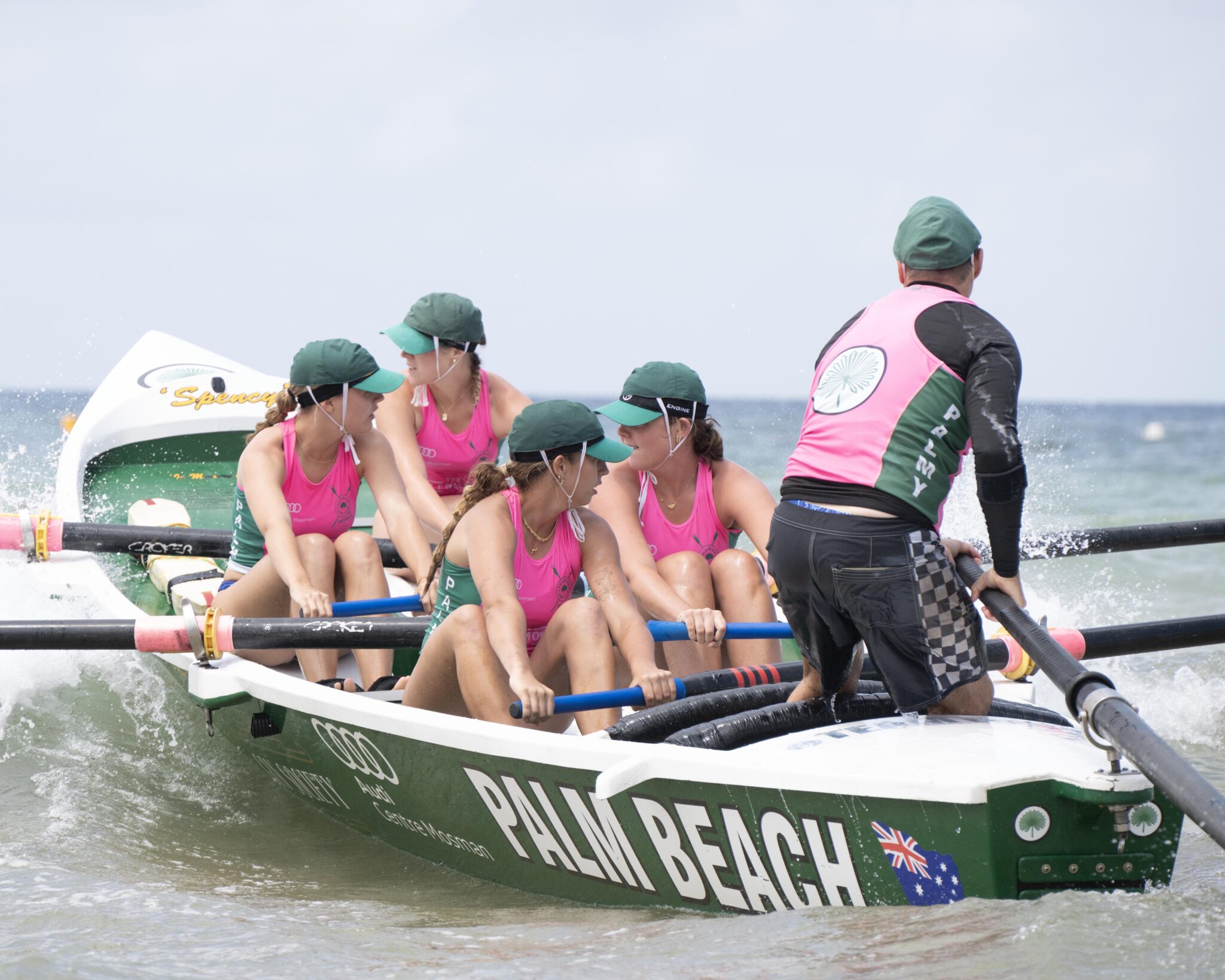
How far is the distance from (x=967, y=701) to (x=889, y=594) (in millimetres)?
433

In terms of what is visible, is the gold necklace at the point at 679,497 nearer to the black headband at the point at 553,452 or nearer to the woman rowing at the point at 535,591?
the woman rowing at the point at 535,591

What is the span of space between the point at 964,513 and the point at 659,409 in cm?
387

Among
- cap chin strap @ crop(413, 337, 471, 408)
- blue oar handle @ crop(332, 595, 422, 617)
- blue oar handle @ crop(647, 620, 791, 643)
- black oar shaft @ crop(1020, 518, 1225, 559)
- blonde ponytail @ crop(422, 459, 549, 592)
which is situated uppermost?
cap chin strap @ crop(413, 337, 471, 408)

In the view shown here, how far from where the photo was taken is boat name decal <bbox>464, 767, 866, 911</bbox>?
2.69 m

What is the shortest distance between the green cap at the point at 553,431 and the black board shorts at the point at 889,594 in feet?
2.24

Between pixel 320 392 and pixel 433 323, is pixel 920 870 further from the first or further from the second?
pixel 433 323

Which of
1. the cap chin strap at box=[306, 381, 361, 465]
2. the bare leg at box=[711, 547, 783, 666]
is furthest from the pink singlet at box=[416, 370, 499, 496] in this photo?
the bare leg at box=[711, 547, 783, 666]

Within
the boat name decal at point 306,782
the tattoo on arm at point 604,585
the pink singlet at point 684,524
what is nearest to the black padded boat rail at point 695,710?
the tattoo on arm at point 604,585

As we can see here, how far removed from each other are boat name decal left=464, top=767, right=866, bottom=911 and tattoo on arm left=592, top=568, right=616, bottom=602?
0.64 m

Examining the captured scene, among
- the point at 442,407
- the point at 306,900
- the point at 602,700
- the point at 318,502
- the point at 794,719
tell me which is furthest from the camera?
the point at 442,407

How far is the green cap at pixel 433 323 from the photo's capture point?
4.83m

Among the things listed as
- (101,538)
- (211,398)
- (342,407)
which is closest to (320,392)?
(342,407)

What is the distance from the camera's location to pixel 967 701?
294cm

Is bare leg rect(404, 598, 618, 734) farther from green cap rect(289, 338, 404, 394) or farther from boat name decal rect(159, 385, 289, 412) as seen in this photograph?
boat name decal rect(159, 385, 289, 412)
